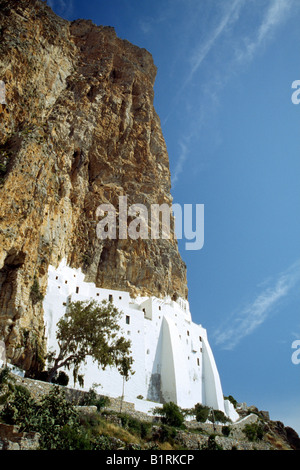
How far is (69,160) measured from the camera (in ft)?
148

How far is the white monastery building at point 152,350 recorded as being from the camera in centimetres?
3334

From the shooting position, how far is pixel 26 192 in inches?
1176

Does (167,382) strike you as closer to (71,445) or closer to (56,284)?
(56,284)

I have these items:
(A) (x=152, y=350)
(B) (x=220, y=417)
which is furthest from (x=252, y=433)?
(A) (x=152, y=350)

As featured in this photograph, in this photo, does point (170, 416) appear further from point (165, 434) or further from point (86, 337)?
point (86, 337)

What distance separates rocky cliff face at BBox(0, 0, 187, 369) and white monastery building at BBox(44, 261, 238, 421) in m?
2.29

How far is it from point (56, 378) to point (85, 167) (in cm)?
2665

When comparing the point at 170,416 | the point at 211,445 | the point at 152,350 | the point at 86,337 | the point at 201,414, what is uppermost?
the point at 152,350

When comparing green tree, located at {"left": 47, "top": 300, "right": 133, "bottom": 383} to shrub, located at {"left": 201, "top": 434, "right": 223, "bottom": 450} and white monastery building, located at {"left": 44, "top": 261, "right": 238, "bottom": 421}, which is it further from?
shrub, located at {"left": 201, "top": 434, "right": 223, "bottom": 450}

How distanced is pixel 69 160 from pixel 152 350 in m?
22.1

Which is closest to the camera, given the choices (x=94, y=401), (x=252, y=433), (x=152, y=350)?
(x=94, y=401)

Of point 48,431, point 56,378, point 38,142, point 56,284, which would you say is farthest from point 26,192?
point 48,431

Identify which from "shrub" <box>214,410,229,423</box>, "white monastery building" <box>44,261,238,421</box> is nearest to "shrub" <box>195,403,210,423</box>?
"shrub" <box>214,410,229,423</box>

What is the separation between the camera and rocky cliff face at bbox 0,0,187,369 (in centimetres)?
2844
